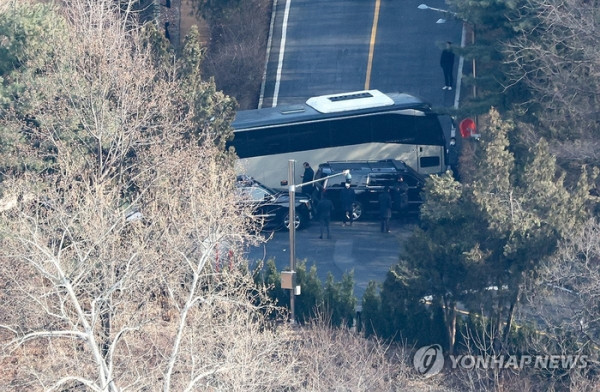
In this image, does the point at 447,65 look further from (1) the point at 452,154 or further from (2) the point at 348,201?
(2) the point at 348,201

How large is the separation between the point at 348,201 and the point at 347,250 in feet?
6.06

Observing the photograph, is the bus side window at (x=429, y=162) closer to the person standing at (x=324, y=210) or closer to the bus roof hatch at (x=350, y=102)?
the bus roof hatch at (x=350, y=102)

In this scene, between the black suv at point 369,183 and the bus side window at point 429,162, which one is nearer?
the black suv at point 369,183

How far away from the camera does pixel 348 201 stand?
93.0ft

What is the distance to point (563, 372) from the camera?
1953 cm

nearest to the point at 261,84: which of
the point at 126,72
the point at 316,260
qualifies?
the point at 316,260

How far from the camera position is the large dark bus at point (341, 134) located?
29.5 metres

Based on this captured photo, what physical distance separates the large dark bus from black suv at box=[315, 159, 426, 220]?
4.04 feet

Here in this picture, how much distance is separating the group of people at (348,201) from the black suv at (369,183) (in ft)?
0.60

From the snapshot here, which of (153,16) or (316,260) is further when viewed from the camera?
(153,16)

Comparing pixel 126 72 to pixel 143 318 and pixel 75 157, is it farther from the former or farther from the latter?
pixel 143 318

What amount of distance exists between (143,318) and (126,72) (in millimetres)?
6117

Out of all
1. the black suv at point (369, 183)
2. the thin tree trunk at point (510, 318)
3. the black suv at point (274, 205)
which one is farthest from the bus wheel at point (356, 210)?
the thin tree trunk at point (510, 318)

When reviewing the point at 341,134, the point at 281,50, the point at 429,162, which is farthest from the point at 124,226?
the point at 281,50
